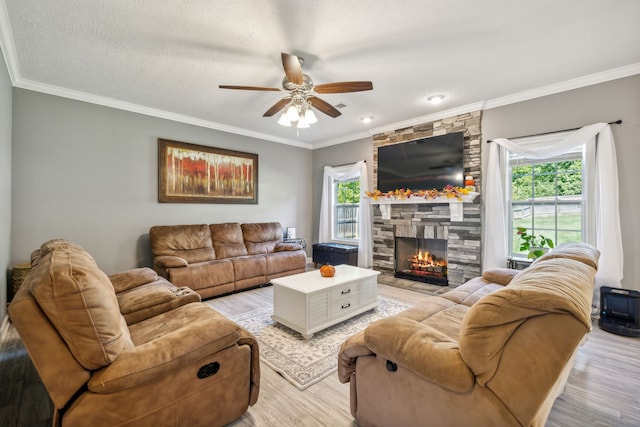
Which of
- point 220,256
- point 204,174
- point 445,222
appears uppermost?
point 204,174

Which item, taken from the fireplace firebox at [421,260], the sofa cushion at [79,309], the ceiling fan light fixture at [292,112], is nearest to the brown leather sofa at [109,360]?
the sofa cushion at [79,309]

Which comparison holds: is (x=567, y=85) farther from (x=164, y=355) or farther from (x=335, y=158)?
(x=164, y=355)

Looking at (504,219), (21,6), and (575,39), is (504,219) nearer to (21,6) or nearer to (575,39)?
(575,39)

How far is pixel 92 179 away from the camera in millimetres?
3773

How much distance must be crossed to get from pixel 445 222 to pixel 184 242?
402 cm

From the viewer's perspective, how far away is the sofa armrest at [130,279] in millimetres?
2514

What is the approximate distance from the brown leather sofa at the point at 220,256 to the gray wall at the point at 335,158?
1598 mm

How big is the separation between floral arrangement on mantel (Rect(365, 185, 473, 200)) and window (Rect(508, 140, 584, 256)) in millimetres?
661

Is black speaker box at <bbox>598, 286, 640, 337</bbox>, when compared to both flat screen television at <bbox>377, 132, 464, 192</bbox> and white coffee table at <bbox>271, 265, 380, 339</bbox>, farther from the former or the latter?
white coffee table at <bbox>271, 265, 380, 339</bbox>

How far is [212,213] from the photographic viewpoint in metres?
4.96

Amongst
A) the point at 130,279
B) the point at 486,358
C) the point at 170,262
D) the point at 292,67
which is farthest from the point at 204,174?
the point at 486,358

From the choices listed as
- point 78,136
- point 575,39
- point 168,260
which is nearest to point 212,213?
point 168,260

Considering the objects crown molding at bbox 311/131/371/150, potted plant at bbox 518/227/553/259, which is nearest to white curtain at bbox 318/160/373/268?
crown molding at bbox 311/131/371/150

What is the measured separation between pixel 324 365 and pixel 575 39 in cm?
357
